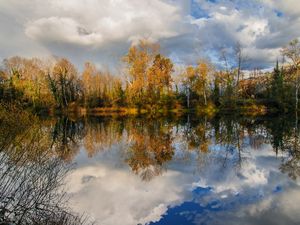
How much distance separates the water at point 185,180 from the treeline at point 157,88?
32481 mm

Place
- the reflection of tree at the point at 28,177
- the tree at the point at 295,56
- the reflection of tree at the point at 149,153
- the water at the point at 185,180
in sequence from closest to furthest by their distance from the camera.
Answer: the reflection of tree at the point at 28,177
the water at the point at 185,180
the reflection of tree at the point at 149,153
the tree at the point at 295,56

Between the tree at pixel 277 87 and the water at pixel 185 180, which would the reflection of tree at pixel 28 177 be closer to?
the water at pixel 185 180

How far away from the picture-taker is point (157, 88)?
6347 cm

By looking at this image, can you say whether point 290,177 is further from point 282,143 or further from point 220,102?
point 220,102

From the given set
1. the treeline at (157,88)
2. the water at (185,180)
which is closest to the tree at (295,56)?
the treeline at (157,88)

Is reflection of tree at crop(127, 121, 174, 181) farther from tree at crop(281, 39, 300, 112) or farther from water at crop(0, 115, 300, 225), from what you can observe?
tree at crop(281, 39, 300, 112)

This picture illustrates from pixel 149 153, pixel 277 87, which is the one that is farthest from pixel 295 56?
pixel 149 153

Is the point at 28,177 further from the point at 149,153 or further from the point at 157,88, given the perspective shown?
the point at 157,88

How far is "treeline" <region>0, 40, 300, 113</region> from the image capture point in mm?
55781

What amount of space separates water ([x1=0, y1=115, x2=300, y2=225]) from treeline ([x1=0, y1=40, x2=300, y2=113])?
3248 centimetres

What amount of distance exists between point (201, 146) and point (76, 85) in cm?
5814

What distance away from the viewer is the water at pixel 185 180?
32.2 feet

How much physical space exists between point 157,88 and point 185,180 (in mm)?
50191

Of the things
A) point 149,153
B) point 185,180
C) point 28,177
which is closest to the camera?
point 28,177
